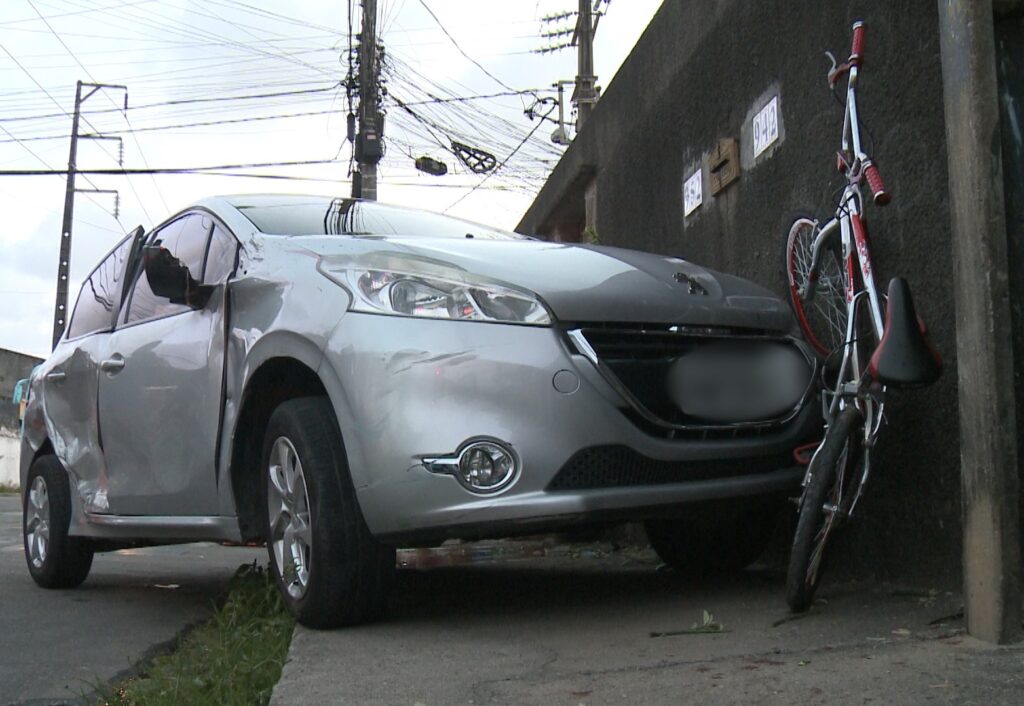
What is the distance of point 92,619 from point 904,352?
334 cm

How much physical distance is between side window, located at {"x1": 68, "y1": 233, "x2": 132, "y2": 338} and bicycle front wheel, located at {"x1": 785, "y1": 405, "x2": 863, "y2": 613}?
3.36m

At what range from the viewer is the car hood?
3.29 m

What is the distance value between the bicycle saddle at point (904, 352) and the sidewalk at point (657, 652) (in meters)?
0.65

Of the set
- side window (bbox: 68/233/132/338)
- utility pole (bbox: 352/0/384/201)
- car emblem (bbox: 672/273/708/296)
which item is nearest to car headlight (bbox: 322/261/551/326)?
car emblem (bbox: 672/273/708/296)

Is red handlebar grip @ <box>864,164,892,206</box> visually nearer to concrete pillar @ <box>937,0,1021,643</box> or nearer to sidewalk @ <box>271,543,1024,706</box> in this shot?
concrete pillar @ <box>937,0,1021,643</box>

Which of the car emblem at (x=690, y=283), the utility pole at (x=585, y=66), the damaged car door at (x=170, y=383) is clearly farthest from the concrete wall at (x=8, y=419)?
the car emblem at (x=690, y=283)

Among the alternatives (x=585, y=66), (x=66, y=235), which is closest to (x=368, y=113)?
(x=585, y=66)

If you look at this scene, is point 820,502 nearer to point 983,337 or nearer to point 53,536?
point 983,337

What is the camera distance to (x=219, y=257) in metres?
4.20

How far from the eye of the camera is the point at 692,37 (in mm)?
5629

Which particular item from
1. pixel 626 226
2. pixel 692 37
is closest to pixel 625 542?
pixel 626 226

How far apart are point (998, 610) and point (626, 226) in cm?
467

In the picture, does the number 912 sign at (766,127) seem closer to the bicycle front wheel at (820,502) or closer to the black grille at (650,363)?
the black grille at (650,363)

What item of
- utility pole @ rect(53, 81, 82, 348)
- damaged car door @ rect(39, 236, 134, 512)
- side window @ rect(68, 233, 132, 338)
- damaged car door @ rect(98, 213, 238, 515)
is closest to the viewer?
damaged car door @ rect(98, 213, 238, 515)
